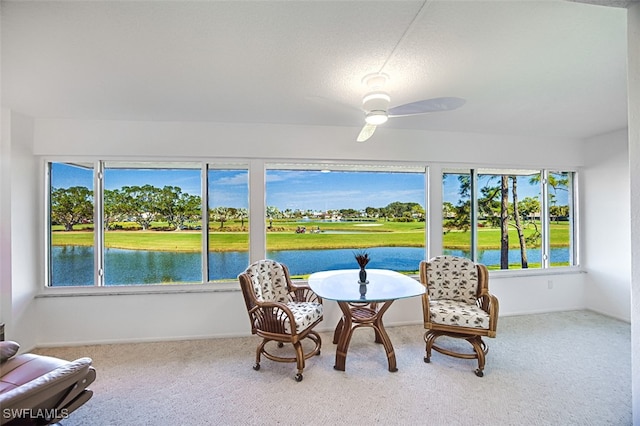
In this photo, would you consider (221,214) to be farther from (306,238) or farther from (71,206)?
(71,206)

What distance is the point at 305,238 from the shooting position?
11.9 ft

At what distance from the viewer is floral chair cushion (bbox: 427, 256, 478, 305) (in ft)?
9.19

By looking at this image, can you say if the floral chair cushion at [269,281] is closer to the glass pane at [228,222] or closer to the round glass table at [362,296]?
the round glass table at [362,296]

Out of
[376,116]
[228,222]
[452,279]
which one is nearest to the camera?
[376,116]

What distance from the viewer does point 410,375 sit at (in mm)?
2289

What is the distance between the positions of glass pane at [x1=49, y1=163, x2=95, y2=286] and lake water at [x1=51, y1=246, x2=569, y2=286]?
10 millimetres

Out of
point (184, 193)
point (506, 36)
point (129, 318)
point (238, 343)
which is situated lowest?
point (238, 343)

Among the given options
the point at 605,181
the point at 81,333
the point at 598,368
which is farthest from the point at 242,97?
the point at 605,181


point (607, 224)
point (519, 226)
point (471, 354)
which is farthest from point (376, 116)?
point (607, 224)

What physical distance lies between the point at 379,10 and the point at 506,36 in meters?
0.87

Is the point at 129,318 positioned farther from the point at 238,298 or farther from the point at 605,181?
the point at 605,181

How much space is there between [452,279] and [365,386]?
4.93ft

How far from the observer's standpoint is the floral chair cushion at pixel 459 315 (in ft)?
7.82

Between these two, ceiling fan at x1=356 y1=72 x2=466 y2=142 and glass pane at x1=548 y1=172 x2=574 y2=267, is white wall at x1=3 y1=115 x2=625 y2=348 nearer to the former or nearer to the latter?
glass pane at x1=548 y1=172 x2=574 y2=267
